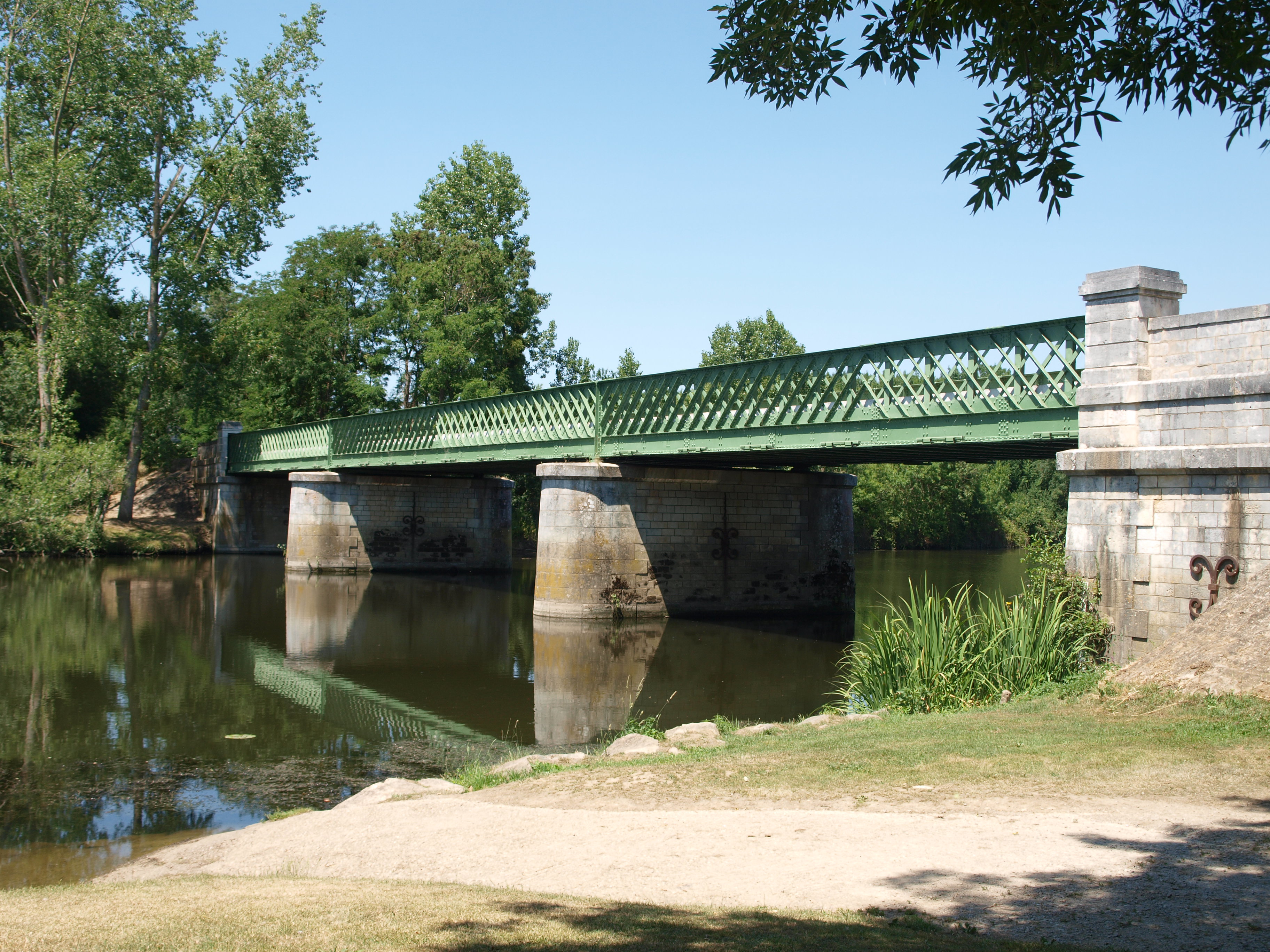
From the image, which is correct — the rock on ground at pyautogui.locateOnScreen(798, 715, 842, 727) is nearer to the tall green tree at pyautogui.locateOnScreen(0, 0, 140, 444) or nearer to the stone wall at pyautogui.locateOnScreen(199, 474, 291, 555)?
the tall green tree at pyautogui.locateOnScreen(0, 0, 140, 444)

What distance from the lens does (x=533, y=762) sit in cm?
1055

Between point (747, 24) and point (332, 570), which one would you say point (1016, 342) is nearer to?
point (747, 24)

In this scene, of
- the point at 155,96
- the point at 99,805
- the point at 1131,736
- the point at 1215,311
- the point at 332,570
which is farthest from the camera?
the point at 155,96

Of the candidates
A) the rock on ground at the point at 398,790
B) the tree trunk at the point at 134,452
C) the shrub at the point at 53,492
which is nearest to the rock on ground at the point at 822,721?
the rock on ground at the point at 398,790

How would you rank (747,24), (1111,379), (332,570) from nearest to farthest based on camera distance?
(747,24), (1111,379), (332,570)

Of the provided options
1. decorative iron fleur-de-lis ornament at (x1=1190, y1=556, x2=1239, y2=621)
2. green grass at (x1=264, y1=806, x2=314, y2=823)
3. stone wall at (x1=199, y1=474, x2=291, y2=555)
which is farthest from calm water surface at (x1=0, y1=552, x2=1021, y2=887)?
stone wall at (x1=199, y1=474, x2=291, y2=555)

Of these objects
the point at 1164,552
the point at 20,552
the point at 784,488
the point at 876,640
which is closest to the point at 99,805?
the point at 876,640

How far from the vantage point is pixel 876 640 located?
1377 centimetres

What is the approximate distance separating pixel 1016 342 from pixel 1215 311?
128 inches

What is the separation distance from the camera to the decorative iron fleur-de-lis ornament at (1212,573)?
12.9 m

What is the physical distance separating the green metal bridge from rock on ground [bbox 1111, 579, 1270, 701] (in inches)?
201

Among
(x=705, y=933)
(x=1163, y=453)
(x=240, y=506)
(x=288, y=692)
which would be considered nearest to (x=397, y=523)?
(x=240, y=506)

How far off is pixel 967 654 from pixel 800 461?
12195 millimetres

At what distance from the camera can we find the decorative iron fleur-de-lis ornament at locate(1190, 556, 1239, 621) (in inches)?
507
